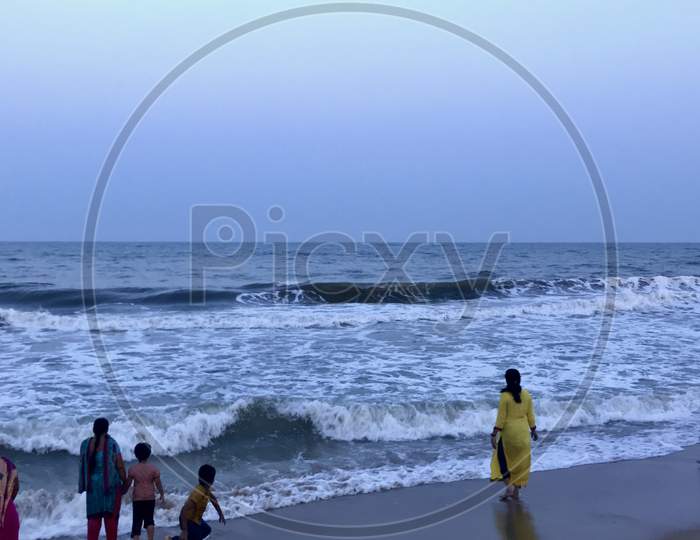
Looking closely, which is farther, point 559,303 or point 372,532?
point 559,303

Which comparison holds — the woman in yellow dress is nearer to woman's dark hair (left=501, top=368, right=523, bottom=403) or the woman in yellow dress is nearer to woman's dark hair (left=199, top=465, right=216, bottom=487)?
woman's dark hair (left=501, top=368, right=523, bottom=403)

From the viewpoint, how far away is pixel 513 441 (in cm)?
679

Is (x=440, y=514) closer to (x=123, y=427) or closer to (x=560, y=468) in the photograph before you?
(x=560, y=468)

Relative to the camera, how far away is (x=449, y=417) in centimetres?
990

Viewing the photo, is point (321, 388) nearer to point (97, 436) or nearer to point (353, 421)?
point (353, 421)

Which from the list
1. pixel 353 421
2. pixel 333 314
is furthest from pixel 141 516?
pixel 333 314

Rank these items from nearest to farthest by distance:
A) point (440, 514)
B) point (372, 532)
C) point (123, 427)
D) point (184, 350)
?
1. point (372, 532)
2. point (440, 514)
3. point (123, 427)
4. point (184, 350)

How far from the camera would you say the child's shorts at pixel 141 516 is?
5832 millimetres

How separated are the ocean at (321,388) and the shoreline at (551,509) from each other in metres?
0.32

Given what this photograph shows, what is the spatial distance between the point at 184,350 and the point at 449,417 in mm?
6958

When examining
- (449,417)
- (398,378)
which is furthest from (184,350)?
(449,417)

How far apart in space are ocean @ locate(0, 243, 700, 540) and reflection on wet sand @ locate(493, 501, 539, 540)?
3.48 ft

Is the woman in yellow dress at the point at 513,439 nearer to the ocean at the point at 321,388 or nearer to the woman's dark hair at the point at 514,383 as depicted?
the woman's dark hair at the point at 514,383

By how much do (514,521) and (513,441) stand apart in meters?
0.83
